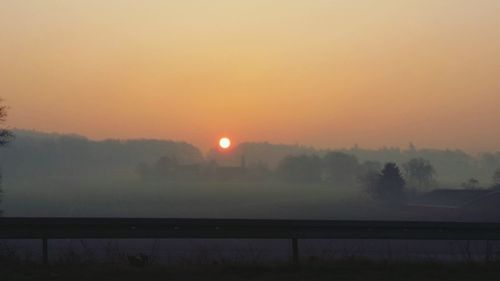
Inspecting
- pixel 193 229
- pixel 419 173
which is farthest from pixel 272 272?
Result: pixel 419 173

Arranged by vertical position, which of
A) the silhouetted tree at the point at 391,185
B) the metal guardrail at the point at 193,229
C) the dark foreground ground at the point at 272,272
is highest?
the silhouetted tree at the point at 391,185

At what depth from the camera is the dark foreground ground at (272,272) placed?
10.4 meters

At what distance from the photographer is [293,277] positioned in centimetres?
1049

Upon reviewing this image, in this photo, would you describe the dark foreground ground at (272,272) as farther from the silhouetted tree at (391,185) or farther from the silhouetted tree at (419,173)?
the silhouetted tree at (419,173)

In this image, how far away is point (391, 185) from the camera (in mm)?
125188

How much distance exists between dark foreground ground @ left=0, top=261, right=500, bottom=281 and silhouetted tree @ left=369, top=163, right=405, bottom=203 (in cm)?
11134

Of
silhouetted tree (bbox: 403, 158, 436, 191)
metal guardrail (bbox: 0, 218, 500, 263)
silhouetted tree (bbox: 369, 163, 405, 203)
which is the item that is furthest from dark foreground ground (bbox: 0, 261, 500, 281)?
silhouetted tree (bbox: 403, 158, 436, 191)

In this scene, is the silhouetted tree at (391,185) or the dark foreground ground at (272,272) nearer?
the dark foreground ground at (272,272)

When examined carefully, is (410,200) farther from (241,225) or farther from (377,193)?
(241,225)

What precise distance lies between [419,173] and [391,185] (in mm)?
42329

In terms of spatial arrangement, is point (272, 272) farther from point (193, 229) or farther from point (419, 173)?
point (419, 173)

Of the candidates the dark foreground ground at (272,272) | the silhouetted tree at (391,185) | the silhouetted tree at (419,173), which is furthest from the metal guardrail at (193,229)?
the silhouetted tree at (419,173)

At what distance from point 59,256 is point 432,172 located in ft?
552

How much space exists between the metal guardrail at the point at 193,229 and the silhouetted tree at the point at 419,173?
150 m
